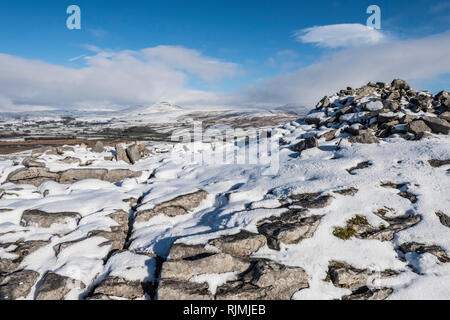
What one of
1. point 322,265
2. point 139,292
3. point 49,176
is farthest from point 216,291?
point 49,176

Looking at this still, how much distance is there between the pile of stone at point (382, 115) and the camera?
73.7 feet

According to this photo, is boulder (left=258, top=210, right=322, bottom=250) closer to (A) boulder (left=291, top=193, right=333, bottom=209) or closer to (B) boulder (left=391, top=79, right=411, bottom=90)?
(A) boulder (left=291, top=193, right=333, bottom=209)

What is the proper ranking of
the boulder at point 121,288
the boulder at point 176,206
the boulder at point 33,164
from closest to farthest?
the boulder at point 121,288, the boulder at point 176,206, the boulder at point 33,164

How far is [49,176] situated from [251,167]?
18.2 m

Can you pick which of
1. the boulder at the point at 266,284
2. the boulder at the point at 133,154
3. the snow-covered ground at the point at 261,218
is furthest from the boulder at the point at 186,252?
the boulder at the point at 133,154

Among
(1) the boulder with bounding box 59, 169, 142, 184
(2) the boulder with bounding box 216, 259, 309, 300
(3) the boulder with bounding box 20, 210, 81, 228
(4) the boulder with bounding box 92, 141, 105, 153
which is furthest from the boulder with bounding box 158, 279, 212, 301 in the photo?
(4) the boulder with bounding box 92, 141, 105, 153

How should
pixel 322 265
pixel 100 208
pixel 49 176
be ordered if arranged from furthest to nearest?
1. pixel 49 176
2. pixel 100 208
3. pixel 322 265

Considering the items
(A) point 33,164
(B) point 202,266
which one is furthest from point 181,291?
(A) point 33,164

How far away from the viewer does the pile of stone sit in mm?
22453

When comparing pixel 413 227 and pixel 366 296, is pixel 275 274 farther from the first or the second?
pixel 413 227

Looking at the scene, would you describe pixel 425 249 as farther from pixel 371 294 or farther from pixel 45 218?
pixel 45 218

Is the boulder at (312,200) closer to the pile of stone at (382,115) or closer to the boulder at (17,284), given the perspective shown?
the pile of stone at (382,115)
